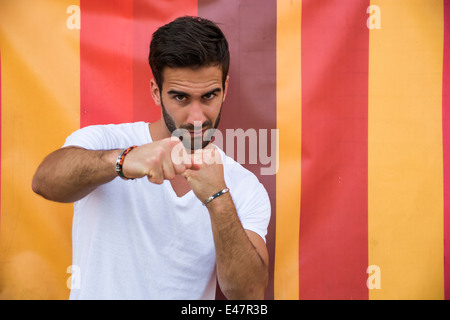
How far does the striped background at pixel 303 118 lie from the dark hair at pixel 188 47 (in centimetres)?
25

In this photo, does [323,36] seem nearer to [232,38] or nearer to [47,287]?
[232,38]

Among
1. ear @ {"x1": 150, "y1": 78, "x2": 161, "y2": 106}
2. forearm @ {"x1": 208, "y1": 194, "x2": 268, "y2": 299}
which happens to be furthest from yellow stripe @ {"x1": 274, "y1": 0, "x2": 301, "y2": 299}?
ear @ {"x1": 150, "y1": 78, "x2": 161, "y2": 106}

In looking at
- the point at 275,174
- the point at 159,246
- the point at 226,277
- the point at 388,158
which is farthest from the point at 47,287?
the point at 388,158

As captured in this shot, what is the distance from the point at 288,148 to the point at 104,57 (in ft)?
2.74

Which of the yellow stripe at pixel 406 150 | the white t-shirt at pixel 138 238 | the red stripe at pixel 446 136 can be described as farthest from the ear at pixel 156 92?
the red stripe at pixel 446 136

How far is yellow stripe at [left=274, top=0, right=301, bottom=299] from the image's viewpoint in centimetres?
167

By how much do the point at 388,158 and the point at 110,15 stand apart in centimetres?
127

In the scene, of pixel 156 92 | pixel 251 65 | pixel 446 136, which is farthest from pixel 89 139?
pixel 446 136

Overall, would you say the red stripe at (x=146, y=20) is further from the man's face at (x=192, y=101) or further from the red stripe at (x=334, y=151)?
the red stripe at (x=334, y=151)

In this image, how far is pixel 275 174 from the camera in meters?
1.70

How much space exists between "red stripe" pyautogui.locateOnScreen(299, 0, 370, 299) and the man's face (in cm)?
46

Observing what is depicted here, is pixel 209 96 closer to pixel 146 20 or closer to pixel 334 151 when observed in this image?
pixel 146 20

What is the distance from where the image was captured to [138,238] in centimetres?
141

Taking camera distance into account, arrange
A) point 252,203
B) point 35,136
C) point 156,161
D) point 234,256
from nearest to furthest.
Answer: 1. point 156,161
2. point 234,256
3. point 252,203
4. point 35,136
